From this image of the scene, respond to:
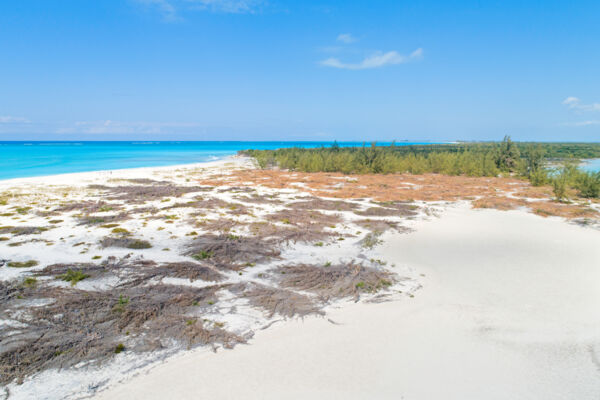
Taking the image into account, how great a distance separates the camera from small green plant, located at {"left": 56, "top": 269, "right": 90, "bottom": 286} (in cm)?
536

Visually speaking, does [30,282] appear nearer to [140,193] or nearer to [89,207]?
[89,207]

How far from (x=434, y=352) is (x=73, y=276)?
5.72 m

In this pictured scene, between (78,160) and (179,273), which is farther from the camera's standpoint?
(78,160)

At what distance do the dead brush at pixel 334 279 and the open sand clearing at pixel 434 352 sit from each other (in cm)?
47

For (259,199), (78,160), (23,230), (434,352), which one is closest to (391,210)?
(259,199)

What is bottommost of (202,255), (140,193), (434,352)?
(434,352)

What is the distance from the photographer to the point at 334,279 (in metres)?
5.62

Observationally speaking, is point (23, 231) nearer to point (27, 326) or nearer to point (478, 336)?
point (27, 326)

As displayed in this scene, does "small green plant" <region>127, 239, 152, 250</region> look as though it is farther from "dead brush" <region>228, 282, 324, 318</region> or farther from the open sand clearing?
the open sand clearing

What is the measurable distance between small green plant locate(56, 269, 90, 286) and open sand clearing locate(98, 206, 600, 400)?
301 cm

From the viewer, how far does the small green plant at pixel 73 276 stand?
5.36m

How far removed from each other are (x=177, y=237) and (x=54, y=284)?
3.04m

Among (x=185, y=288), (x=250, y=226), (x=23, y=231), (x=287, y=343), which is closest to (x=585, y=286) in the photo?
(x=287, y=343)

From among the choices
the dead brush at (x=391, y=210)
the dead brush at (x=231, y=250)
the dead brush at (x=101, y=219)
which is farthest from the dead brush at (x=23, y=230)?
A: the dead brush at (x=391, y=210)
